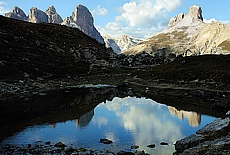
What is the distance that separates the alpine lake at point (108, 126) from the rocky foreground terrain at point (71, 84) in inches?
38.5

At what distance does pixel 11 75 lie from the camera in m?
88.8

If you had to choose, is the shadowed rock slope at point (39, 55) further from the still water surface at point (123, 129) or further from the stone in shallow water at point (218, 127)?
the stone in shallow water at point (218, 127)

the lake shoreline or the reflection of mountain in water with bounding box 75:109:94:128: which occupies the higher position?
the lake shoreline

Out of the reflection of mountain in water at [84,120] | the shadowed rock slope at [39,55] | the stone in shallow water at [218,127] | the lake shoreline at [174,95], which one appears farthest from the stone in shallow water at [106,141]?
the shadowed rock slope at [39,55]

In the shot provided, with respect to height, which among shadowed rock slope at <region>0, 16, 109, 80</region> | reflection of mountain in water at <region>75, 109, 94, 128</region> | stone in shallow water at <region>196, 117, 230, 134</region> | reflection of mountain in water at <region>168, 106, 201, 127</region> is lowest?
reflection of mountain in water at <region>168, 106, 201, 127</region>

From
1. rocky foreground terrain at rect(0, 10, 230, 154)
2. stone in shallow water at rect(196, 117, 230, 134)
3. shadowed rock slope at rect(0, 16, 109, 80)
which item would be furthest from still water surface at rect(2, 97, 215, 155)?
shadowed rock slope at rect(0, 16, 109, 80)

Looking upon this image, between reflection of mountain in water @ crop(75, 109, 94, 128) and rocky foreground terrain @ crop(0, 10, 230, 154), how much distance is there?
3.32 meters

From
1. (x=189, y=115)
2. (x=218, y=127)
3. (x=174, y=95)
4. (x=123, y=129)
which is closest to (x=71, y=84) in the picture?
(x=174, y=95)

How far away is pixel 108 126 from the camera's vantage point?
134ft

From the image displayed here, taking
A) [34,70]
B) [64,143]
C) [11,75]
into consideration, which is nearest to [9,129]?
[64,143]

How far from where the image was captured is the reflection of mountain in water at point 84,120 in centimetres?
4138

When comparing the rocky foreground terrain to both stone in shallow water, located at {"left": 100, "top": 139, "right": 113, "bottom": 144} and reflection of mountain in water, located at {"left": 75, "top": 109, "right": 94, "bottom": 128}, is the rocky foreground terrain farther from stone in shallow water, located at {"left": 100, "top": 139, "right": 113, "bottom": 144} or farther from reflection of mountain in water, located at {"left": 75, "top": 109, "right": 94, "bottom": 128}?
stone in shallow water, located at {"left": 100, "top": 139, "right": 113, "bottom": 144}

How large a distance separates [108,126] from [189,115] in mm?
17905

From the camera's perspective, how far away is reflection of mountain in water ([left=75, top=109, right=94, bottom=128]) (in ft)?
136
